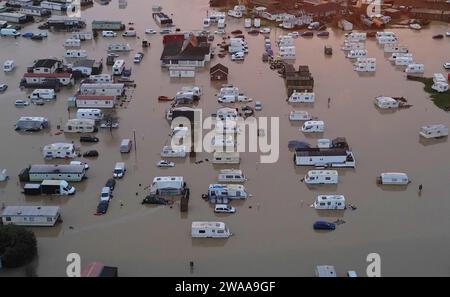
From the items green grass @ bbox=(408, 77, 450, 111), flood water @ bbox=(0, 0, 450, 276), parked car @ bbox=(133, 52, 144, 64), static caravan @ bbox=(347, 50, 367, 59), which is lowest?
flood water @ bbox=(0, 0, 450, 276)

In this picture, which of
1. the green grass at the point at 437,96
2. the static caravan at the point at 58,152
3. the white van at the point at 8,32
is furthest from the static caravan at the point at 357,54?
the white van at the point at 8,32

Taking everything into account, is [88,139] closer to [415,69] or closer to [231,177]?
[231,177]

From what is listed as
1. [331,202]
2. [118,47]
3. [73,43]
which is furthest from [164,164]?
[73,43]

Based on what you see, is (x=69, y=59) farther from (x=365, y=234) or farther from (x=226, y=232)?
(x=365, y=234)

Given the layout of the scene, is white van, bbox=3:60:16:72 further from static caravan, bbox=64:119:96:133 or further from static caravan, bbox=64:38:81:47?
static caravan, bbox=64:119:96:133

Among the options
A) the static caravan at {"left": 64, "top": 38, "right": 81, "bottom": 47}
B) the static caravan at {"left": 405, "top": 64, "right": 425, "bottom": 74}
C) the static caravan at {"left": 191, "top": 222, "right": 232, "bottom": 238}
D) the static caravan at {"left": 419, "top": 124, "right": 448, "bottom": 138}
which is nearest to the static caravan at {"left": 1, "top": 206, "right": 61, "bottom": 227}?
the static caravan at {"left": 191, "top": 222, "right": 232, "bottom": 238}
